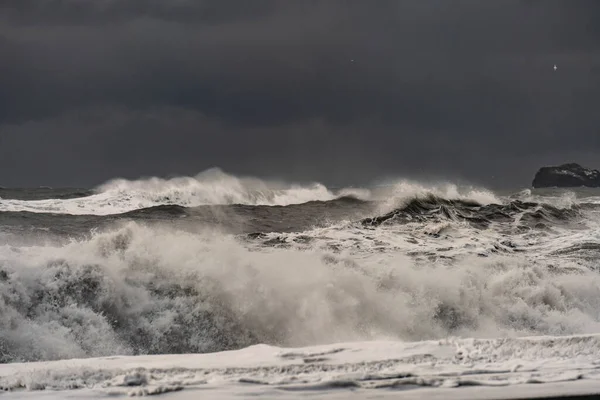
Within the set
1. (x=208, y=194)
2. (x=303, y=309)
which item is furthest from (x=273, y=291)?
(x=208, y=194)

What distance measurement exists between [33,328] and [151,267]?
1741 mm

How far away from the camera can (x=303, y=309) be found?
773 centimetres

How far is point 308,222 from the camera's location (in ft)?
54.4

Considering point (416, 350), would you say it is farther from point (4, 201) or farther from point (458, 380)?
point (4, 201)

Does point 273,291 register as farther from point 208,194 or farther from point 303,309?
point 208,194

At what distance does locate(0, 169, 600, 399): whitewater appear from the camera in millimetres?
4344

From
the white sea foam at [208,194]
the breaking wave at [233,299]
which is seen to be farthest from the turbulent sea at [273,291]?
the white sea foam at [208,194]

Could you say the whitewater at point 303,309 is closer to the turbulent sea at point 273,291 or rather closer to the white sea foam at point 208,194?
the turbulent sea at point 273,291

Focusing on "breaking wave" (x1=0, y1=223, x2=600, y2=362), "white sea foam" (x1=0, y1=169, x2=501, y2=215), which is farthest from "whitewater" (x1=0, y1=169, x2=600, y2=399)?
"white sea foam" (x1=0, y1=169, x2=501, y2=215)

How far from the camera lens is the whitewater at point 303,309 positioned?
4.34 meters

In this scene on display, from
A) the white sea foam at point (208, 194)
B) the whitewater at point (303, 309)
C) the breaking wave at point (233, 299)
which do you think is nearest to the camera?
the whitewater at point (303, 309)

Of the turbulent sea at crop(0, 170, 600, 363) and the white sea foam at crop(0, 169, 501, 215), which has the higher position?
the white sea foam at crop(0, 169, 501, 215)

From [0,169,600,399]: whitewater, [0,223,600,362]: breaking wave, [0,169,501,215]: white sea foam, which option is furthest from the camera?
[0,169,501,215]: white sea foam

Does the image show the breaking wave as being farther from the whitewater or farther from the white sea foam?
the white sea foam
